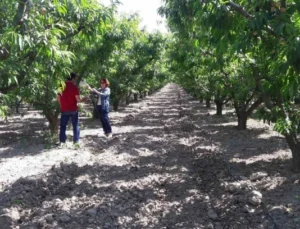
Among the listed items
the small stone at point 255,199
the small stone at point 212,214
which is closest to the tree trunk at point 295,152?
the small stone at point 255,199

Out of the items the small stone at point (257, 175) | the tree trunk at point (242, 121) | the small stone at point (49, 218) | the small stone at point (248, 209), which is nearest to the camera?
the small stone at point (49, 218)

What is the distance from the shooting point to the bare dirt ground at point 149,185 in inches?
175

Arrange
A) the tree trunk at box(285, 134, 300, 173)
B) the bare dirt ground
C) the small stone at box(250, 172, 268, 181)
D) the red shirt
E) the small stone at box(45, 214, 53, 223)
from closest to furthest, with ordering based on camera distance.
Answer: the small stone at box(45, 214, 53, 223)
the bare dirt ground
the small stone at box(250, 172, 268, 181)
the tree trunk at box(285, 134, 300, 173)
the red shirt

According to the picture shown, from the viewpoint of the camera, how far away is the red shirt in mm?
8602

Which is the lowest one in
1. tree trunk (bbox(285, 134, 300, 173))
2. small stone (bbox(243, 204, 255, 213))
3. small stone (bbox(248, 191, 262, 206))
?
small stone (bbox(243, 204, 255, 213))

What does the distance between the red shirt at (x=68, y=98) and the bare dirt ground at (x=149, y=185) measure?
91 cm

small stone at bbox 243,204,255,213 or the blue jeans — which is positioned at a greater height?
the blue jeans

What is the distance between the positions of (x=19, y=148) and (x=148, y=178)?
165 inches

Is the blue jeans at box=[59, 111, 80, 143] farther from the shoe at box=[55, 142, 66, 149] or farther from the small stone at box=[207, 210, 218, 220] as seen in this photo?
the small stone at box=[207, 210, 218, 220]

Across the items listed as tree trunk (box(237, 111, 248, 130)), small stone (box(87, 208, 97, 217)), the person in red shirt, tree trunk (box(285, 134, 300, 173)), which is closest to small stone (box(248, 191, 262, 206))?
tree trunk (box(285, 134, 300, 173))

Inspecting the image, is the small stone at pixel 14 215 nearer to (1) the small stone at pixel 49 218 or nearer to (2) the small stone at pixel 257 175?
(1) the small stone at pixel 49 218

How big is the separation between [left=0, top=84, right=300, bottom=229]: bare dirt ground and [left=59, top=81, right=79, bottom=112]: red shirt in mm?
908

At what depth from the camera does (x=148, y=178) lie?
6.24m

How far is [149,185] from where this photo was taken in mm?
5875
